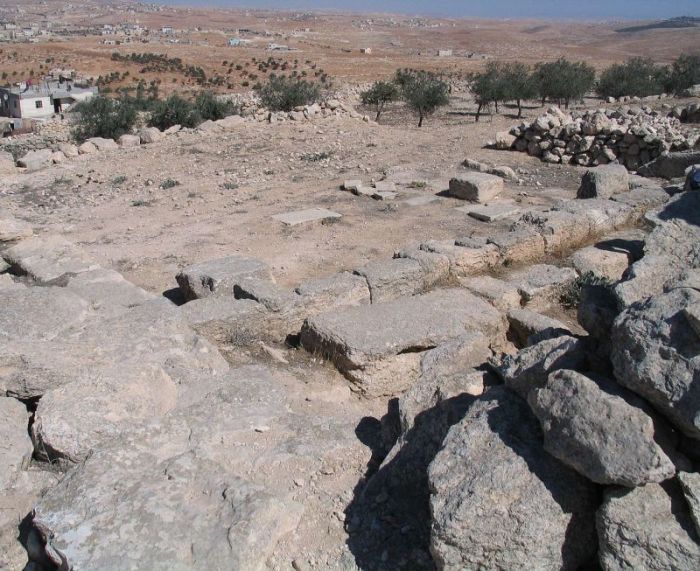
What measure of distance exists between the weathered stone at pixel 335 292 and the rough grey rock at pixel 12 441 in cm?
296

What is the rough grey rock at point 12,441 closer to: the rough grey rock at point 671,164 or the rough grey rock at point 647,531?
the rough grey rock at point 647,531

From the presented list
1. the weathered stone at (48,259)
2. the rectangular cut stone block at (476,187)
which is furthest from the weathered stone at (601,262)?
the weathered stone at (48,259)

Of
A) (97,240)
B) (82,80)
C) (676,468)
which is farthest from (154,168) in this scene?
(82,80)

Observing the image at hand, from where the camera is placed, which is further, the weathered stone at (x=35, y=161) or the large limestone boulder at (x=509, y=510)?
the weathered stone at (x=35, y=161)

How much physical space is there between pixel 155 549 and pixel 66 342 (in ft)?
8.37

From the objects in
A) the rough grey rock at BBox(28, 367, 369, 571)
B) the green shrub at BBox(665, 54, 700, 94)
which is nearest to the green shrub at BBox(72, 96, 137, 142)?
the rough grey rock at BBox(28, 367, 369, 571)

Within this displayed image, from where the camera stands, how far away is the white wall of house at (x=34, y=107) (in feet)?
126

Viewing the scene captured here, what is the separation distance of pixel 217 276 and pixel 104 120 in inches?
670

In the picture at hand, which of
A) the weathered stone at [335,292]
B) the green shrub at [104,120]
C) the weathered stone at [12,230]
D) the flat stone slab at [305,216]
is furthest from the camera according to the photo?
the green shrub at [104,120]

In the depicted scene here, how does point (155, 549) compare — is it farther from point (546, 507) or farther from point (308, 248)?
point (308, 248)

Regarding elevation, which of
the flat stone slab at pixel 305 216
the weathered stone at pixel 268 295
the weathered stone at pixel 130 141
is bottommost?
the weathered stone at pixel 130 141

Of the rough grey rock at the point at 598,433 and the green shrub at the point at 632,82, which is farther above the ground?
the rough grey rock at the point at 598,433

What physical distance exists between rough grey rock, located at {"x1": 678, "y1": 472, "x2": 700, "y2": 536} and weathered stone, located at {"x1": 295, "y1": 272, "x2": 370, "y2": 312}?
4.33 meters

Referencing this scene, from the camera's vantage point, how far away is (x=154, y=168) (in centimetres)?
1517
